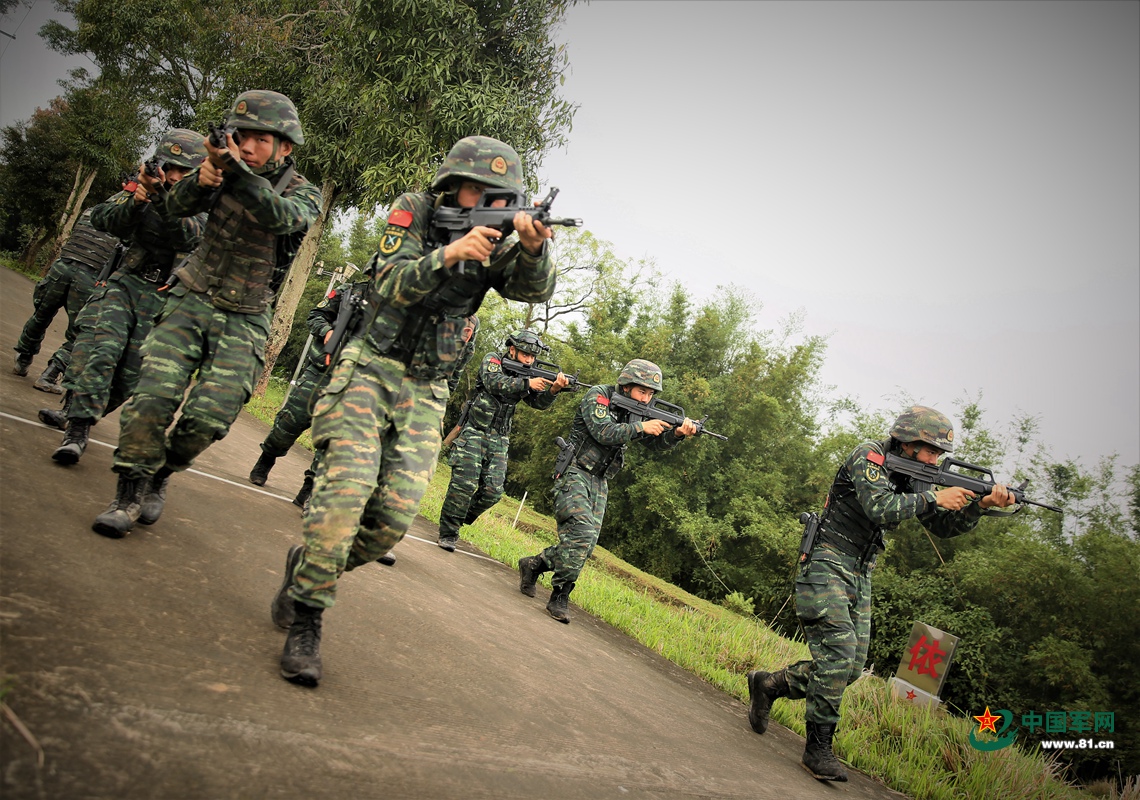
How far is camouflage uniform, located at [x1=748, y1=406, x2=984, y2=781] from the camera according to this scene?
17.7 feet

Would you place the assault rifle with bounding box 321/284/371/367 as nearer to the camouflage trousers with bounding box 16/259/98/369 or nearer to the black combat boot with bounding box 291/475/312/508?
the black combat boot with bounding box 291/475/312/508

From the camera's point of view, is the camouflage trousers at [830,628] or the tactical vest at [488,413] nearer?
the camouflage trousers at [830,628]

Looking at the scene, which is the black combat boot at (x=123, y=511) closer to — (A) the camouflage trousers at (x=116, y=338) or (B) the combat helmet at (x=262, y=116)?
(A) the camouflage trousers at (x=116, y=338)

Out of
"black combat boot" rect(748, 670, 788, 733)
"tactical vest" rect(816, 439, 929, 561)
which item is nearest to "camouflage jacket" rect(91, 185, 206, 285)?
"tactical vest" rect(816, 439, 929, 561)

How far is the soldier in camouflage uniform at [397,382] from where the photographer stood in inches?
128

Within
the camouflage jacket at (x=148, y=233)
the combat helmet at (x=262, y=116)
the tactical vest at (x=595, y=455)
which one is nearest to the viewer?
the combat helmet at (x=262, y=116)

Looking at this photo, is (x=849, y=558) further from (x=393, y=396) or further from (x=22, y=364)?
(x=22, y=364)

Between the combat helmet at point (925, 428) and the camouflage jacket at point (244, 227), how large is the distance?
15.2 ft

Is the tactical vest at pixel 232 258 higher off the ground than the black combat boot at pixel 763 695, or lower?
higher

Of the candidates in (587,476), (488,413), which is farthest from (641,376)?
(488,413)

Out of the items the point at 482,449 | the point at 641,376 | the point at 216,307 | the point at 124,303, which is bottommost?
the point at 482,449

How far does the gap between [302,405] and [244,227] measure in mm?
2655

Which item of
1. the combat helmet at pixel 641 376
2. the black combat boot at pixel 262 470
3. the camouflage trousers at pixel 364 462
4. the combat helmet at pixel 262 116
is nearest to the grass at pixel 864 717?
the combat helmet at pixel 641 376

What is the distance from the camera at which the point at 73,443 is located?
16.3ft
